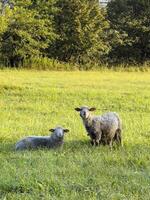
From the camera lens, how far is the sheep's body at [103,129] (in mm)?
8453

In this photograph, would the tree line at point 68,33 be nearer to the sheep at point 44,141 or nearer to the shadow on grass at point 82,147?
the shadow on grass at point 82,147

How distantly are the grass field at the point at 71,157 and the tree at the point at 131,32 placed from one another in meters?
16.5

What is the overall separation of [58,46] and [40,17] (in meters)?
1.89

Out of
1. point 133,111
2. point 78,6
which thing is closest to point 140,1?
point 78,6

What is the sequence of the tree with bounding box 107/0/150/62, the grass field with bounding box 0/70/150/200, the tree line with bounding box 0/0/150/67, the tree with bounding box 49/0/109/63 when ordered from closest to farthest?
the grass field with bounding box 0/70/150/200 < the tree line with bounding box 0/0/150/67 < the tree with bounding box 49/0/109/63 < the tree with bounding box 107/0/150/62

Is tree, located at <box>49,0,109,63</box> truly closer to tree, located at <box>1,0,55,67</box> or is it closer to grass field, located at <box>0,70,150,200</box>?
tree, located at <box>1,0,55,67</box>

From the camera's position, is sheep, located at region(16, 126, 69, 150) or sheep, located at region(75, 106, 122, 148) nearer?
sheep, located at region(16, 126, 69, 150)

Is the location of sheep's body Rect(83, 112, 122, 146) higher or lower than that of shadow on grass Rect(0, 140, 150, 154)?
higher

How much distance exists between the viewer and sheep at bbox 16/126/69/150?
8016 mm

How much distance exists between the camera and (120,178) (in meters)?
6.12

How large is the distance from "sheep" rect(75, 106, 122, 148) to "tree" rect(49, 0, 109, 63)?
20.2 m

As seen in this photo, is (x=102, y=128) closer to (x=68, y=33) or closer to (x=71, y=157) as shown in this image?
(x=71, y=157)

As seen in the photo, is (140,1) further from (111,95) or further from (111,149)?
(111,149)

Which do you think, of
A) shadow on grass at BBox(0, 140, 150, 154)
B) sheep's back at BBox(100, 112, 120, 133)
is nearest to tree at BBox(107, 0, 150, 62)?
sheep's back at BBox(100, 112, 120, 133)
